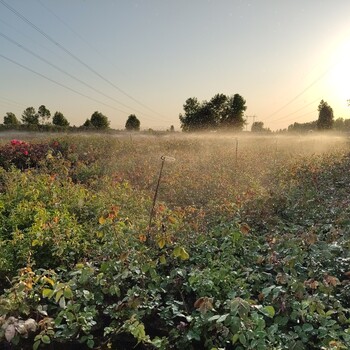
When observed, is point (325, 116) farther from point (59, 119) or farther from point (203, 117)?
point (59, 119)

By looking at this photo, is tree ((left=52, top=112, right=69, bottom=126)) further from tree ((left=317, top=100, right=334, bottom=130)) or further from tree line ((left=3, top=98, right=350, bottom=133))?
tree ((left=317, top=100, right=334, bottom=130))

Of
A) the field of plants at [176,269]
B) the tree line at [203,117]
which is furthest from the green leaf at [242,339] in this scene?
the tree line at [203,117]

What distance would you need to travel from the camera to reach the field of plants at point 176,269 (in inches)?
82.4

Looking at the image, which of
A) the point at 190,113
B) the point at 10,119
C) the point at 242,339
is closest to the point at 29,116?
the point at 10,119

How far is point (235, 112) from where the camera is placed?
Result: 6025 centimetres

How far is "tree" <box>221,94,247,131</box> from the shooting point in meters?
59.6

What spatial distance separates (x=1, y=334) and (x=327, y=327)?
1.92m

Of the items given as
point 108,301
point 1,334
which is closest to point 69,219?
point 108,301

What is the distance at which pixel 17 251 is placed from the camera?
3.41 meters

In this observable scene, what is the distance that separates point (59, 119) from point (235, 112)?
95.0 feet

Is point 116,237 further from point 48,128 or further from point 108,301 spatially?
point 48,128

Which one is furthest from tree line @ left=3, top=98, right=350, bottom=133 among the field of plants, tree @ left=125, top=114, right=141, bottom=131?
the field of plants

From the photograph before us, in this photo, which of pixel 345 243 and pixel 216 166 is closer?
pixel 345 243

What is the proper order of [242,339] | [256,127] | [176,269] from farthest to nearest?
1. [256,127]
2. [176,269]
3. [242,339]
